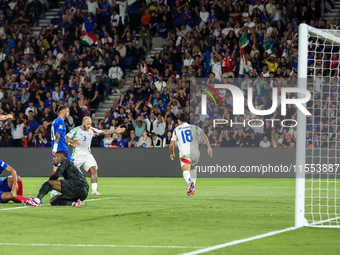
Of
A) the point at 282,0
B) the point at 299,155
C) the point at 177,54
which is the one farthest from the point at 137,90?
the point at 299,155

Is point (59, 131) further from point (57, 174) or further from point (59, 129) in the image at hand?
point (57, 174)

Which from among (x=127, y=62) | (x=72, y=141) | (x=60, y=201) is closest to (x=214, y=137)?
(x=127, y=62)

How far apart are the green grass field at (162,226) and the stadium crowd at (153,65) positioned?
8.13 m

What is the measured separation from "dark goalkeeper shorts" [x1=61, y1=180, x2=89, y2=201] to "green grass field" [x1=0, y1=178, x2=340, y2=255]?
11.4 inches

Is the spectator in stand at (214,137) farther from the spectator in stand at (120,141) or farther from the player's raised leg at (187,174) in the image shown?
the player's raised leg at (187,174)

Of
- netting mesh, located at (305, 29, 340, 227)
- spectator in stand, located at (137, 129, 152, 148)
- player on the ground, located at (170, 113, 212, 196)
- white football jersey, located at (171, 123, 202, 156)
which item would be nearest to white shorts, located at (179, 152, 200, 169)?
player on the ground, located at (170, 113, 212, 196)

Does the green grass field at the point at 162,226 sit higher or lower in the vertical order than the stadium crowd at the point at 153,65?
lower

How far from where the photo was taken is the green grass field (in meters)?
6.51

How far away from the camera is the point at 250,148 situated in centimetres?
2064

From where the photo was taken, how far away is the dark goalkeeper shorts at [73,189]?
10930 millimetres

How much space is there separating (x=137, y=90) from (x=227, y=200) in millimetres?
11847

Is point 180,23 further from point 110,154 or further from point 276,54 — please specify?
point 110,154

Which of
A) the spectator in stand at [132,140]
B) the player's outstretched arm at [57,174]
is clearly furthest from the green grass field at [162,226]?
the spectator in stand at [132,140]

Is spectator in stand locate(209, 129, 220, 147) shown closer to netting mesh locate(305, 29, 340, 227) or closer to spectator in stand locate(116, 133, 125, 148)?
netting mesh locate(305, 29, 340, 227)
